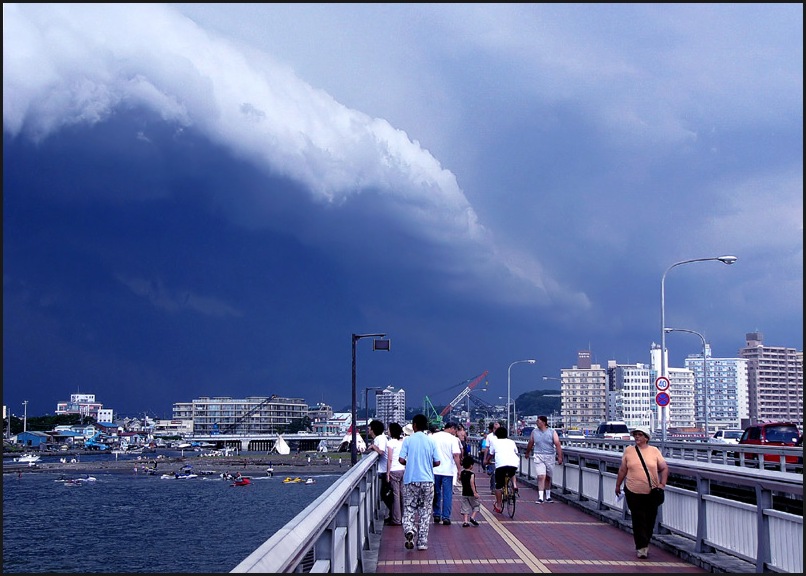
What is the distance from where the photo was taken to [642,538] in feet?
40.2

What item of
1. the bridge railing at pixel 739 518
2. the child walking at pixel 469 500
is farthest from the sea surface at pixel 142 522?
the bridge railing at pixel 739 518

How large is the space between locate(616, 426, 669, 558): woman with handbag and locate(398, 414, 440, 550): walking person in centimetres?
292

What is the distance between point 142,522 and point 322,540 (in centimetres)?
8707

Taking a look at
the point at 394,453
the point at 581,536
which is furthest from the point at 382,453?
the point at 581,536

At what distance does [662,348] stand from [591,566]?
28.6 m

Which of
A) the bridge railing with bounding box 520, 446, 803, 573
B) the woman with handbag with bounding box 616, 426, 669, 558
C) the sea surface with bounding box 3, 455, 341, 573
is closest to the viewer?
the bridge railing with bounding box 520, 446, 803, 573

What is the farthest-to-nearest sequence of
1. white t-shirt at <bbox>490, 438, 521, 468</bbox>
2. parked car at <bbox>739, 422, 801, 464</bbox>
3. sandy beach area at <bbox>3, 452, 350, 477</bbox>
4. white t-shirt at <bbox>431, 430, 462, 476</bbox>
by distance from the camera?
sandy beach area at <bbox>3, 452, 350, 477</bbox>, parked car at <bbox>739, 422, 801, 464</bbox>, white t-shirt at <bbox>490, 438, 521, 468</bbox>, white t-shirt at <bbox>431, 430, 462, 476</bbox>

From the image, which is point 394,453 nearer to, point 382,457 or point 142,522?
point 382,457

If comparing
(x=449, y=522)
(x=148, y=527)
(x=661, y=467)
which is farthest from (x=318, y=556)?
(x=148, y=527)

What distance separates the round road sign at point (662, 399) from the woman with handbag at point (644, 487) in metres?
20.2

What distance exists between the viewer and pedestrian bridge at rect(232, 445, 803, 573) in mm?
7372

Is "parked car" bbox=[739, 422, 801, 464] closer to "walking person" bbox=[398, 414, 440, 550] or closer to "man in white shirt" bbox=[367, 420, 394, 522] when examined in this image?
"man in white shirt" bbox=[367, 420, 394, 522]

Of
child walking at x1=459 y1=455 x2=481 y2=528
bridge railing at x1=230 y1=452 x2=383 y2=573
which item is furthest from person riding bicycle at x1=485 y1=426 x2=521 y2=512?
bridge railing at x1=230 y1=452 x2=383 y2=573

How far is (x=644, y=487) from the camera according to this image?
12.2 m
